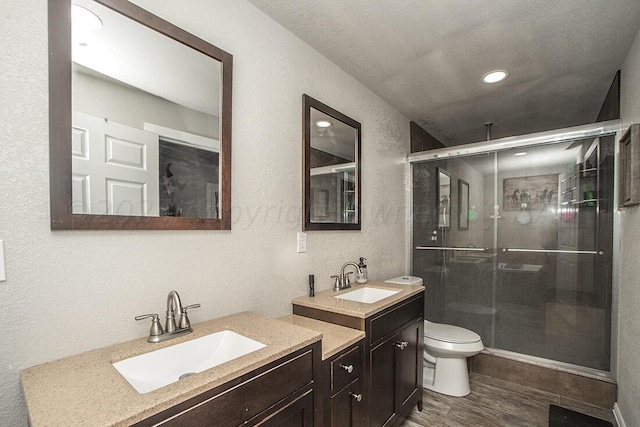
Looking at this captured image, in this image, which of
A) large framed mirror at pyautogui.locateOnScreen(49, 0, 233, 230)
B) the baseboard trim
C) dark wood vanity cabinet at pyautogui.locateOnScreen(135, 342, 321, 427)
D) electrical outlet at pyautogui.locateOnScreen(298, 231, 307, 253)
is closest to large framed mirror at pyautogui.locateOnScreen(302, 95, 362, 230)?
electrical outlet at pyautogui.locateOnScreen(298, 231, 307, 253)

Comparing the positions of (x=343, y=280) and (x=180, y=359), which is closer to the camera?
(x=180, y=359)

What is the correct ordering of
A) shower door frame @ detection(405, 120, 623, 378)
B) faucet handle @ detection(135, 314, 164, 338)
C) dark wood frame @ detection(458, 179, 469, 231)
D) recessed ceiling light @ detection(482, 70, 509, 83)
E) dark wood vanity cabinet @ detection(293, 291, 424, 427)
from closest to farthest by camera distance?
1. faucet handle @ detection(135, 314, 164, 338)
2. dark wood vanity cabinet @ detection(293, 291, 424, 427)
3. shower door frame @ detection(405, 120, 623, 378)
4. recessed ceiling light @ detection(482, 70, 509, 83)
5. dark wood frame @ detection(458, 179, 469, 231)

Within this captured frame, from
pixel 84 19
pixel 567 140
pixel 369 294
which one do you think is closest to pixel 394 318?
pixel 369 294

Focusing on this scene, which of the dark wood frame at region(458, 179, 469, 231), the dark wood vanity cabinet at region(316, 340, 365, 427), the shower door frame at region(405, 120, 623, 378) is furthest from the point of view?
the dark wood frame at region(458, 179, 469, 231)

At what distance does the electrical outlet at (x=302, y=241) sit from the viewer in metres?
1.90

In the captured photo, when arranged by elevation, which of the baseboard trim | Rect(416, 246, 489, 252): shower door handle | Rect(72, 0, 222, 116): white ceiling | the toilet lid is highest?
Rect(72, 0, 222, 116): white ceiling

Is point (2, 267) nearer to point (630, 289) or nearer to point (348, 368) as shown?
point (348, 368)

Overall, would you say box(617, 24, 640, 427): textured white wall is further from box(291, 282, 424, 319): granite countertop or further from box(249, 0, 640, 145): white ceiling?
box(291, 282, 424, 319): granite countertop

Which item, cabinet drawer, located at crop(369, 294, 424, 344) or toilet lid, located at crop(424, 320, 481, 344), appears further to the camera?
toilet lid, located at crop(424, 320, 481, 344)

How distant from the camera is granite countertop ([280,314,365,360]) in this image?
4.35 feet

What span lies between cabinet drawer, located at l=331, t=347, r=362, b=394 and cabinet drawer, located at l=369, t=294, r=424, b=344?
0.14m

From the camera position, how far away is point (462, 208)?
9.96 ft

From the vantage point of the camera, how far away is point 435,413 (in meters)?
2.15

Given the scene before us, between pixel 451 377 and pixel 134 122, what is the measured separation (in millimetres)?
2677
